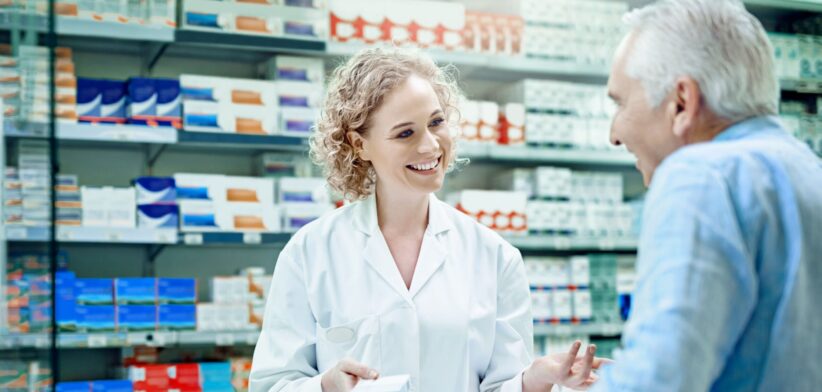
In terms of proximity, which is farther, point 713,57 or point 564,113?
point 564,113

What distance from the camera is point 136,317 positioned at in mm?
3744

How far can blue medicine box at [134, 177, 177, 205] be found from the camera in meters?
3.76

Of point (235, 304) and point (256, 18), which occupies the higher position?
point (256, 18)

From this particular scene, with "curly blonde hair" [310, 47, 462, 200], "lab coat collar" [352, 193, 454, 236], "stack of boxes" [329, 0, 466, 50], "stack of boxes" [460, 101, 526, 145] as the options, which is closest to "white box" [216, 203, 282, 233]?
"stack of boxes" [329, 0, 466, 50]

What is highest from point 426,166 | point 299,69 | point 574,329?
point 299,69

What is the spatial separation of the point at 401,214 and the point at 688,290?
126 cm

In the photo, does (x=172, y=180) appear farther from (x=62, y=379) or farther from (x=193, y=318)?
(x=62, y=379)

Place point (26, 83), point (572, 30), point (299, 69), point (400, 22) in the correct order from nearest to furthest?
point (26, 83) < point (299, 69) < point (400, 22) < point (572, 30)

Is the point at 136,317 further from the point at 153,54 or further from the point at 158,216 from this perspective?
the point at 153,54

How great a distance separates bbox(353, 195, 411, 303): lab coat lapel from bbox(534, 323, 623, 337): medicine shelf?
7.86ft

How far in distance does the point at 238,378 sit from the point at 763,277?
3.22 m

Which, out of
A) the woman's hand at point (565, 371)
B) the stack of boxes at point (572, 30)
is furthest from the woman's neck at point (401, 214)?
the stack of boxes at point (572, 30)

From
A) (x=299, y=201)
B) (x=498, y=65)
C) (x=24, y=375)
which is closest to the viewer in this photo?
(x=24, y=375)

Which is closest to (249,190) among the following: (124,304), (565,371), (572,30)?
(124,304)
